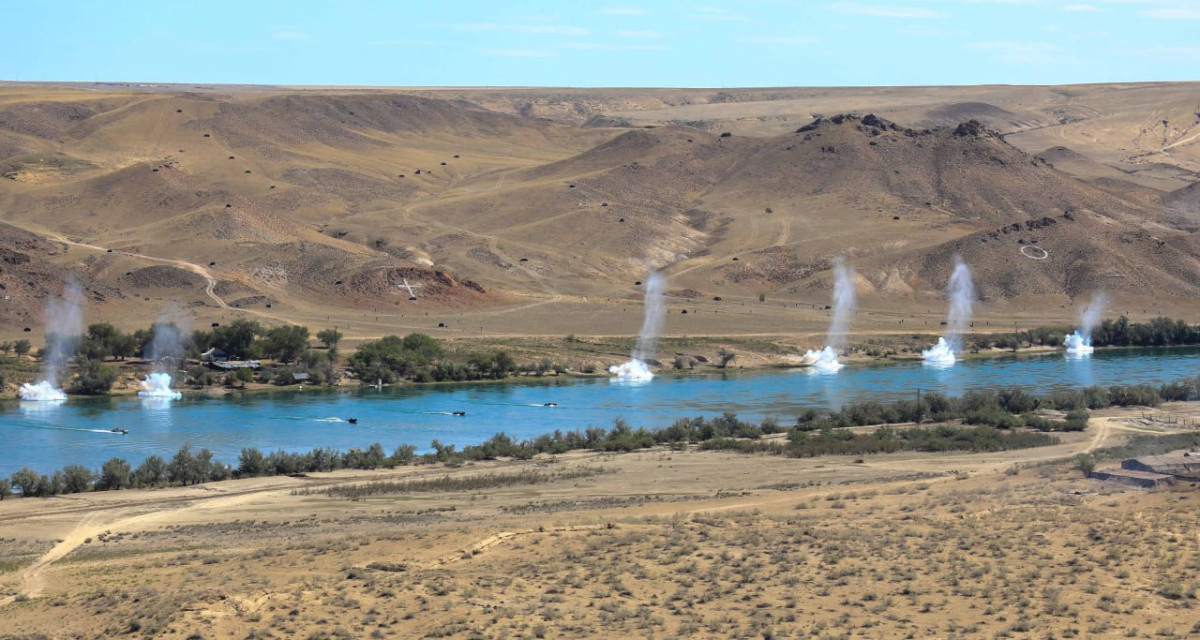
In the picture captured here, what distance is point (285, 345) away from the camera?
79000mm

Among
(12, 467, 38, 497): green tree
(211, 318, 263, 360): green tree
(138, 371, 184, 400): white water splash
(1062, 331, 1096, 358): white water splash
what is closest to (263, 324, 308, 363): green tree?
(211, 318, 263, 360): green tree

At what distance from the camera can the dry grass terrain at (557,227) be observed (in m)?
100

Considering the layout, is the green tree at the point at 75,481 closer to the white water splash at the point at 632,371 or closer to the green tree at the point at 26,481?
the green tree at the point at 26,481

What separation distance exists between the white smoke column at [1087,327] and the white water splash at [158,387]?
173 feet

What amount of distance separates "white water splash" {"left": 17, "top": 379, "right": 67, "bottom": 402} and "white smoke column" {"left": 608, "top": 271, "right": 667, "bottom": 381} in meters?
27.8

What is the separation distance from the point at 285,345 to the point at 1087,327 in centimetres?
5149

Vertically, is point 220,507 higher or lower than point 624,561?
lower

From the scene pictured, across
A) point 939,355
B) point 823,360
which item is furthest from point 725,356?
point 939,355

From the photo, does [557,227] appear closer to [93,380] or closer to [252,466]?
[93,380]

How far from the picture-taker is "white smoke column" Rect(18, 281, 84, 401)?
6769 cm

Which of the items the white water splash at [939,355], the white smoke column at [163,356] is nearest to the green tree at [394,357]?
the white smoke column at [163,356]

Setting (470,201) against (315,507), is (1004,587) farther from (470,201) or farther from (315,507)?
(470,201)

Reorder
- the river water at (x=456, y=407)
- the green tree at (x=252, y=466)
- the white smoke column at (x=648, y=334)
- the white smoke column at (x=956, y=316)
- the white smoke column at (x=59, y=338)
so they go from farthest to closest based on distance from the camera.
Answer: the white smoke column at (x=956, y=316)
the white smoke column at (x=648, y=334)
the white smoke column at (x=59, y=338)
the river water at (x=456, y=407)
the green tree at (x=252, y=466)

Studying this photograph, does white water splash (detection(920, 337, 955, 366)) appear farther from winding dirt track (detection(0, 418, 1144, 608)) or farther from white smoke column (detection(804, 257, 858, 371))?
winding dirt track (detection(0, 418, 1144, 608))
